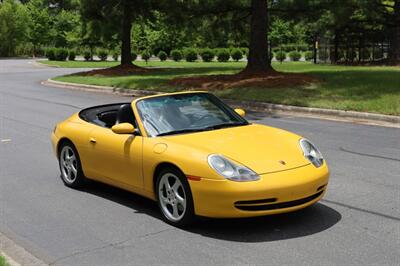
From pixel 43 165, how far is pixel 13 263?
162 inches

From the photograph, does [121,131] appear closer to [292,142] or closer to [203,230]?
[203,230]

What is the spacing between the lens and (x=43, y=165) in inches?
341

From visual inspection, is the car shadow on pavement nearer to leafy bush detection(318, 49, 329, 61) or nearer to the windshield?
the windshield

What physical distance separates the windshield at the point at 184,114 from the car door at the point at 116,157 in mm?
261

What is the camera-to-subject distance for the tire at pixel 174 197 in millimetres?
5484

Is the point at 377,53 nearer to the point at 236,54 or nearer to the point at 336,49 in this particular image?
the point at 336,49

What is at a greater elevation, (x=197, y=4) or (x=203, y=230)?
(x=197, y=4)

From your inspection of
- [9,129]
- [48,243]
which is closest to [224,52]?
[9,129]

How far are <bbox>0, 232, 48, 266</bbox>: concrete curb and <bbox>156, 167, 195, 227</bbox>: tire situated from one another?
1377mm

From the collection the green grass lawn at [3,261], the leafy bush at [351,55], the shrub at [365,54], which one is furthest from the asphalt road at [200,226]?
the shrub at [365,54]

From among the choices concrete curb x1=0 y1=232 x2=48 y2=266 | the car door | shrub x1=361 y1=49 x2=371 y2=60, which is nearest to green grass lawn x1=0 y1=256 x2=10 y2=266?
concrete curb x1=0 y1=232 x2=48 y2=266

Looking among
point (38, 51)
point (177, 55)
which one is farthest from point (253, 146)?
A: point (38, 51)

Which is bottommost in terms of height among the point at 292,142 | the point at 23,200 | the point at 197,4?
the point at 23,200

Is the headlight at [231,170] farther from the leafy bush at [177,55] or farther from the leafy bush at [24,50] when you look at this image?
the leafy bush at [24,50]
